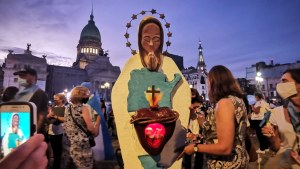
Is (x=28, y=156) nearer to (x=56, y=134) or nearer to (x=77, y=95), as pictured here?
(x=77, y=95)

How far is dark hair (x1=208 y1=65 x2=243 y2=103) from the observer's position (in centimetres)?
247

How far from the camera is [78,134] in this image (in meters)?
3.54

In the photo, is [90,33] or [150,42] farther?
[90,33]

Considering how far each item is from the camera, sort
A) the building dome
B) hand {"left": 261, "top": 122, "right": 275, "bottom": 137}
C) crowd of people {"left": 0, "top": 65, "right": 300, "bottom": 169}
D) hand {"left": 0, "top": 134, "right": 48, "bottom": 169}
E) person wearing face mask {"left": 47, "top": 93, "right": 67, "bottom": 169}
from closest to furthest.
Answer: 1. hand {"left": 0, "top": 134, "right": 48, "bottom": 169}
2. crowd of people {"left": 0, "top": 65, "right": 300, "bottom": 169}
3. hand {"left": 261, "top": 122, "right": 275, "bottom": 137}
4. person wearing face mask {"left": 47, "top": 93, "right": 67, "bottom": 169}
5. the building dome

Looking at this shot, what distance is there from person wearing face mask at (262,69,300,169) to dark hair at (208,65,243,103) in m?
0.75

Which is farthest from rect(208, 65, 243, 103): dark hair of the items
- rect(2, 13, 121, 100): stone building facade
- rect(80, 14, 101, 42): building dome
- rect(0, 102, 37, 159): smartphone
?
rect(80, 14, 101, 42): building dome

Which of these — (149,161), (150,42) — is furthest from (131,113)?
(150,42)

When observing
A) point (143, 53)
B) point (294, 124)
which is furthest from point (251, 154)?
point (143, 53)

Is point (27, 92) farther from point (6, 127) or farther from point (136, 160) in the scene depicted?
point (136, 160)

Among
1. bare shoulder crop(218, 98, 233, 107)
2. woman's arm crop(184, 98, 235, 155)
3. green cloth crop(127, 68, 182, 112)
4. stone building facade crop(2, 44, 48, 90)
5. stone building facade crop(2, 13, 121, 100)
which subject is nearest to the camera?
woman's arm crop(184, 98, 235, 155)

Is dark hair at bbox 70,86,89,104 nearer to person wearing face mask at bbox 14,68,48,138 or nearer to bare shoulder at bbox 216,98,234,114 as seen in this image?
person wearing face mask at bbox 14,68,48,138

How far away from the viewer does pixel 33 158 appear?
0.78 metres

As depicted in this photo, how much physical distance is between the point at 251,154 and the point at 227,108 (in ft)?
3.46

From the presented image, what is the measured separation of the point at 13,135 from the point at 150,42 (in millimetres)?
2737
